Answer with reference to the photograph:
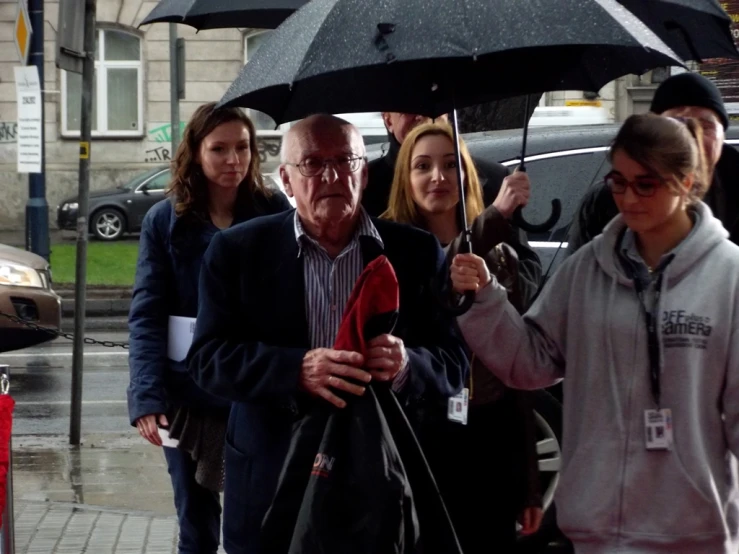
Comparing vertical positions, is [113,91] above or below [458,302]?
above

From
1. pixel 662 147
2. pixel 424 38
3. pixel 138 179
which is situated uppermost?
pixel 424 38

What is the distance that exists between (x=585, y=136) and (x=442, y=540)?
396 centimetres

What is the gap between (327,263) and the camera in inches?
140

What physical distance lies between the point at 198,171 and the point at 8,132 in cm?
2474

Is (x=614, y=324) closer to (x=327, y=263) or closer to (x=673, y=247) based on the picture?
(x=673, y=247)

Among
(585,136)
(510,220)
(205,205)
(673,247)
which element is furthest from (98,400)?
(673,247)

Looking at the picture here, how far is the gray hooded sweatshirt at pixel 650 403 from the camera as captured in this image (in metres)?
3.14

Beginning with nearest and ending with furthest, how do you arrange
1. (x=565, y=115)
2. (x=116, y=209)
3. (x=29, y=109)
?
(x=565, y=115) → (x=29, y=109) → (x=116, y=209)

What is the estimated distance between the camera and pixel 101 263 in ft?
67.9

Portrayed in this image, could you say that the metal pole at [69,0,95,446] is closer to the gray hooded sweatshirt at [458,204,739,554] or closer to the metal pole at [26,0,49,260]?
the gray hooded sweatshirt at [458,204,739,554]

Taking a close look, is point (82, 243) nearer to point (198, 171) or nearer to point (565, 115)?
point (198, 171)

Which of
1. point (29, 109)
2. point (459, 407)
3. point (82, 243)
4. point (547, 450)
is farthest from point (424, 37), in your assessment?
point (29, 109)

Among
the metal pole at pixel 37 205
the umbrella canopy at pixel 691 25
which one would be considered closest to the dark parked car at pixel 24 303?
the metal pole at pixel 37 205

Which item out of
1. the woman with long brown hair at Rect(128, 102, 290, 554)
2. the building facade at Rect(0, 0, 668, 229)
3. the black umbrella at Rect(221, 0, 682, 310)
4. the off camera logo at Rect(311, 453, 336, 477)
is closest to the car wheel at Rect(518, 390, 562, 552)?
the woman with long brown hair at Rect(128, 102, 290, 554)
